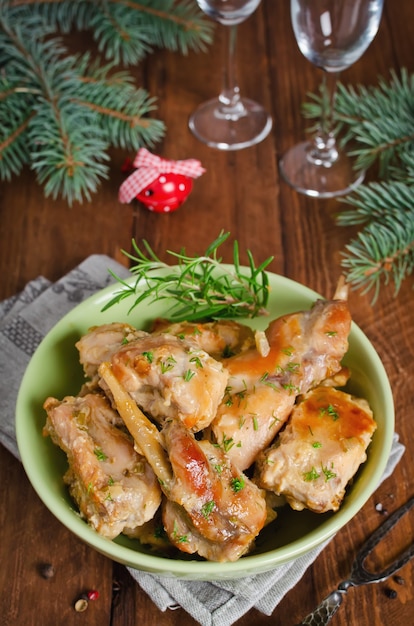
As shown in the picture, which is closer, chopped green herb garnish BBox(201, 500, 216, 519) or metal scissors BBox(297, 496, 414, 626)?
chopped green herb garnish BBox(201, 500, 216, 519)

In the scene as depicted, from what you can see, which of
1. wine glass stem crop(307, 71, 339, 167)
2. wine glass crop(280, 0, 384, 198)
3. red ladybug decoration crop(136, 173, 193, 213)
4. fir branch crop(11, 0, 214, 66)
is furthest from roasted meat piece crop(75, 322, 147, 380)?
fir branch crop(11, 0, 214, 66)

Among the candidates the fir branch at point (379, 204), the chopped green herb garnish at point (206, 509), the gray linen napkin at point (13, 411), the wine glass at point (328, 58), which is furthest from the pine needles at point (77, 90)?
the chopped green herb garnish at point (206, 509)

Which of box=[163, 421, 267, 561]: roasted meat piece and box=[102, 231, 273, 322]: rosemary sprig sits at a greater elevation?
box=[102, 231, 273, 322]: rosemary sprig

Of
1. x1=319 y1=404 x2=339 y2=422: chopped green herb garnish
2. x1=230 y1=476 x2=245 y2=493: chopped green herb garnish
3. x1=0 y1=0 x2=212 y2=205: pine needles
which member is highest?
x1=0 y1=0 x2=212 y2=205: pine needles

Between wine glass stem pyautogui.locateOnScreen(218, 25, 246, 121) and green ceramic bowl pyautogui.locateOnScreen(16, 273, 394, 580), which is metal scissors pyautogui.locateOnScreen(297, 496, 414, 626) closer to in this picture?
green ceramic bowl pyautogui.locateOnScreen(16, 273, 394, 580)

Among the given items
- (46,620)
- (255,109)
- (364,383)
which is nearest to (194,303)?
(364,383)

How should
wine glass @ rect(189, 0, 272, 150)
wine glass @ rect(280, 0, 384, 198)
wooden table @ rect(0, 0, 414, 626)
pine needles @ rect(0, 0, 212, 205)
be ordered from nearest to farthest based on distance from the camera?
wooden table @ rect(0, 0, 414, 626) < wine glass @ rect(280, 0, 384, 198) < pine needles @ rect(0, 0, 212, 205) < wine glass @ rect(189, 0, 272, 150)

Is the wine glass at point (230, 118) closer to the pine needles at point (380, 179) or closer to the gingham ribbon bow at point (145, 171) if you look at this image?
the pine needles at point (380, 179)
